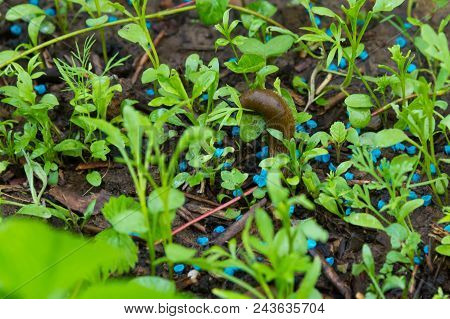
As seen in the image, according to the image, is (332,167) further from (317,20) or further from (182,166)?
(317,20)

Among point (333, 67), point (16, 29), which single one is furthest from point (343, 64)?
point (16, 29)

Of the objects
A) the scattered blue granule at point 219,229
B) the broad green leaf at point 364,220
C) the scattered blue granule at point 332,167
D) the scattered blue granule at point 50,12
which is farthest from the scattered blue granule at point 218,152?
the scattered blue granule at point 50,12

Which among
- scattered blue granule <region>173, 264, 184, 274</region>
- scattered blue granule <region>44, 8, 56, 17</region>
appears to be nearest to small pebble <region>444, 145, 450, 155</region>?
scattered blue granule <region>173, 264, 184, 274</region>

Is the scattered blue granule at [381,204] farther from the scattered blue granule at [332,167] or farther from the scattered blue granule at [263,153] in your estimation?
Result: the scattered blue granule at [263,153]
